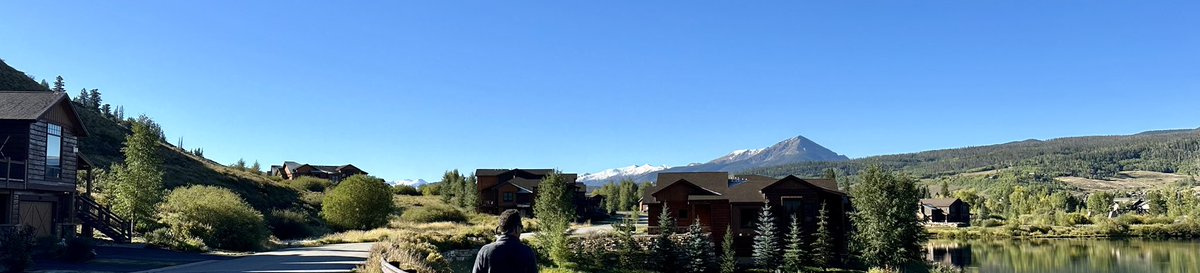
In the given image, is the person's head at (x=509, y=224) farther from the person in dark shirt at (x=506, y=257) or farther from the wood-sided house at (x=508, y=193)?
the wood-sided house at (x=508, y=193)

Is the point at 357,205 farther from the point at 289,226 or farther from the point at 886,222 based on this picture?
the point at 886,222

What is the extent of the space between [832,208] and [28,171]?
38.0 meters

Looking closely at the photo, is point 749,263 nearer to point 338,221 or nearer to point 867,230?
point 867,230

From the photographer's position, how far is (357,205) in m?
49.7

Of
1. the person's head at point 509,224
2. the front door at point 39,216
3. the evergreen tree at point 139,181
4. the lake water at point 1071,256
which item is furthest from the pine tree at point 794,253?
the person's head at point 509,224

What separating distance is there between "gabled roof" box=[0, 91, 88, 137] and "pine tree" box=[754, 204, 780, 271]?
105 ft

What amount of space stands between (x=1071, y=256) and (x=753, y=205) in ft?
107

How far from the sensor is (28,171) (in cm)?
2873

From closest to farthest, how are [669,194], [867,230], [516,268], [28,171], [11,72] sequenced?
[516,268], [28,171], [867,230], [669,194], [11,72]

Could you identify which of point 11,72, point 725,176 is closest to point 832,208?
point 725,176

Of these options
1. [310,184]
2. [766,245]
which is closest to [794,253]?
[766,245]

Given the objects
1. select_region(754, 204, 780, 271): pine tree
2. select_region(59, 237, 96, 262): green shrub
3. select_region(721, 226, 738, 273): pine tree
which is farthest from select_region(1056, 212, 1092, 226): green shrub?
select_region(59, 237, 96, 262): green shrub

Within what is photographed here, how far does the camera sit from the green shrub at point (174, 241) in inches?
1190

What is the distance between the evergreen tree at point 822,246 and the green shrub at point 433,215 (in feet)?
112
